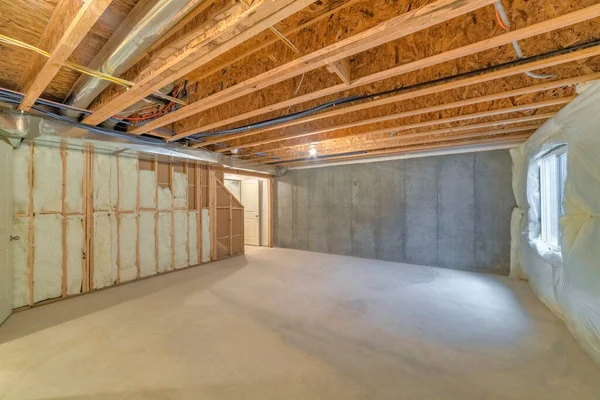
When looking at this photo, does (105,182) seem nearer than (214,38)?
No

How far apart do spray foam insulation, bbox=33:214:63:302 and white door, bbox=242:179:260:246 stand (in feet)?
14.2

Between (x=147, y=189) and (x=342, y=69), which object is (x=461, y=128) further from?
(x=147, y=189)

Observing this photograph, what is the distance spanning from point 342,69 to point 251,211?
576cm

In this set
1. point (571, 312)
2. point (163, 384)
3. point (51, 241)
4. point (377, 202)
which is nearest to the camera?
point (163, 384)

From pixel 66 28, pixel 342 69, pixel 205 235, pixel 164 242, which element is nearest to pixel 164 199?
pixel 164 242

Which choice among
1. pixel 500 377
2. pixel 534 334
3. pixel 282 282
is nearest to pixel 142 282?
pixel 282 282

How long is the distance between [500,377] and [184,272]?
14.4 feet

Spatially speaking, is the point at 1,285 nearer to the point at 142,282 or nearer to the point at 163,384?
the point at 142,282

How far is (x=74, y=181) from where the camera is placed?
3316 millimetres

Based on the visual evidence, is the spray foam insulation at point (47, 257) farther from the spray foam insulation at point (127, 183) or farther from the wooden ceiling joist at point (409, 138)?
the wooden ceiling joist at point (409, 138)

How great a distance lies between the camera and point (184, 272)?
172 inches

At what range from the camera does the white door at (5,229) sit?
8.05ft

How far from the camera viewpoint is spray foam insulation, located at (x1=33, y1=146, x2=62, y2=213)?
2.99m

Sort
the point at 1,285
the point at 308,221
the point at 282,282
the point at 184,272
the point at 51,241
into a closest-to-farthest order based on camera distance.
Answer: the point at 1,285
the point at 51,241
the point at 282,282
the point at 184,272
the point at 308,221
